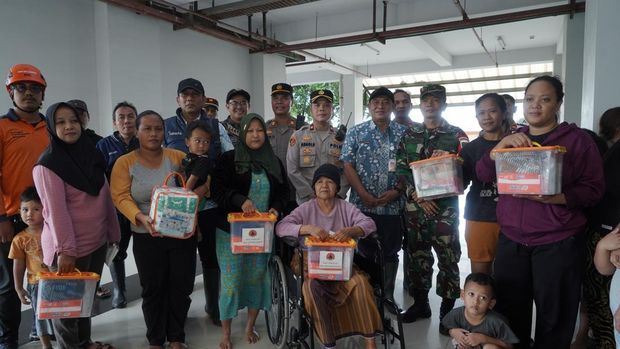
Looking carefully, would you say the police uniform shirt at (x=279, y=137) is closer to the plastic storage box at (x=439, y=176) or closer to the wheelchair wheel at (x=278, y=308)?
the wheelchair wheel at (x=278, y=308)

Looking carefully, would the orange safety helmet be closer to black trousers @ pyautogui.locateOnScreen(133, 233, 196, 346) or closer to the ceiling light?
black trousers @ pyautogui.locateOnScreen(133, 233, 196, 346)

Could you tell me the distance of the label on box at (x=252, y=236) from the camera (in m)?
2.25

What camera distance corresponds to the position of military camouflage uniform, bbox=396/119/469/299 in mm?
2633

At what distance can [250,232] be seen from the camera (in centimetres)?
225

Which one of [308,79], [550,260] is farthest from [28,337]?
[308,79]

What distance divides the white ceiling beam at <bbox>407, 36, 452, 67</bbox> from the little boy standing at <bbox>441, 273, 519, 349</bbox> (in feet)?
22.2

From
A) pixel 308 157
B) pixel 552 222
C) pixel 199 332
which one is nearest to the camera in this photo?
pixel 552 222

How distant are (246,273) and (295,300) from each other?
401 millimetres

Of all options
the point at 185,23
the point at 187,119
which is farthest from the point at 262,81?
the point at 187,119

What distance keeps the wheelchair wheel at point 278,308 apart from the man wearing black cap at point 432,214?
963 millimetres

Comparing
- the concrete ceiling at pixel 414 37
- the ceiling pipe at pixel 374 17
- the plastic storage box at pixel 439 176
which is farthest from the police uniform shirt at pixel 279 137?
the ceiling pipe at pixel 374 17

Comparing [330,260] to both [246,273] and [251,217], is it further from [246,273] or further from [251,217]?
[246,273]

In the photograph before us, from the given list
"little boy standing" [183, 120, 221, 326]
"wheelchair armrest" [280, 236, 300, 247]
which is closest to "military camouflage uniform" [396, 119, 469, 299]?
"wheelchair armrest" [280, 236, 300, 247]

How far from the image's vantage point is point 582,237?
6.17 feet
